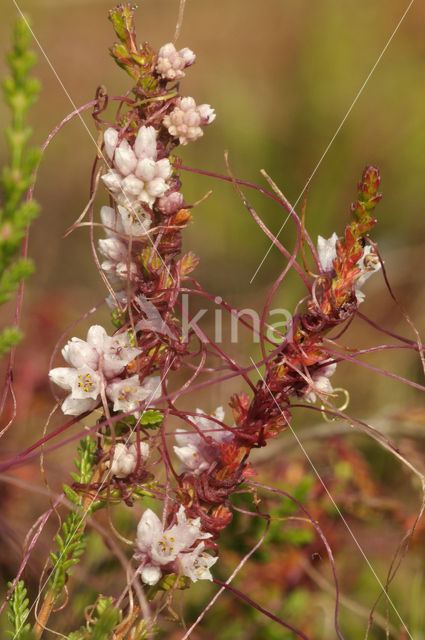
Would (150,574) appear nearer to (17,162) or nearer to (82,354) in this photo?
(82,354)

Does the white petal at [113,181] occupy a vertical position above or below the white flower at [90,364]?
above

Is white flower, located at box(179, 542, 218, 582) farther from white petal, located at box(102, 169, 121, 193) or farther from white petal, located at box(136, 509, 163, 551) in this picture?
white petal, located at box(102, 169, 121, 193)

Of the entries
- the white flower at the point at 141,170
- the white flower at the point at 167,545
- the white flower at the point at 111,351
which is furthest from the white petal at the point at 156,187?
the white flower at the point at 167,545

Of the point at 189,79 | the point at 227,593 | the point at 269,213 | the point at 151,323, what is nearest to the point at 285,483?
the point at 227,593

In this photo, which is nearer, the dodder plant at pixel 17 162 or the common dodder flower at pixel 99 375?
the dodder plant at pixel 17 162

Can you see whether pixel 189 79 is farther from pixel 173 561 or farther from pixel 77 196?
pixel 173 561

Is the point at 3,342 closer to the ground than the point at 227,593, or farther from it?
farther from it

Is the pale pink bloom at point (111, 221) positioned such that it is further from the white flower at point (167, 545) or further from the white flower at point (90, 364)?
the white flower at point (167, 545)
